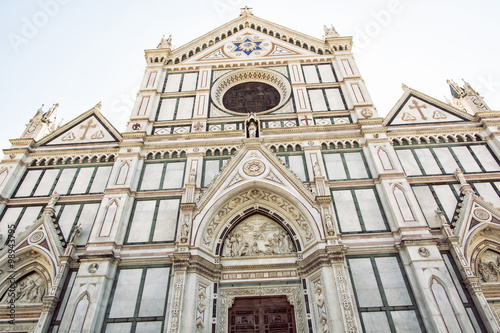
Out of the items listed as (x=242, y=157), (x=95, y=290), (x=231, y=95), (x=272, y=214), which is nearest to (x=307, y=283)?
(x=272, y=214)

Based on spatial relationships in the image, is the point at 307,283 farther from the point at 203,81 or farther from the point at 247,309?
the point at 203,81

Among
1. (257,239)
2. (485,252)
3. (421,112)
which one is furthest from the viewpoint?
(421,112)

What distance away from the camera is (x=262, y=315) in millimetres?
11078

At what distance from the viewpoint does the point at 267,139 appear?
50.4ft

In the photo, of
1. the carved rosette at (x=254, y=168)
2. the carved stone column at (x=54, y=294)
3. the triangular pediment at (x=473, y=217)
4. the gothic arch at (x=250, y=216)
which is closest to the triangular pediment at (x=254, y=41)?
the carved rosette at (x=254, y=168)

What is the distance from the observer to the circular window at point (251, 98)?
59.0ft

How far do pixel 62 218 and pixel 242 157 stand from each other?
23.3ft

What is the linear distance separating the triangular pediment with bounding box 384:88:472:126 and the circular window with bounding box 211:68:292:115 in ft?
16.8

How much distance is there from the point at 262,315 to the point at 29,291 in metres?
7.50

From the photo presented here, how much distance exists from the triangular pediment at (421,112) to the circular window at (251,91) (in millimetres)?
5132

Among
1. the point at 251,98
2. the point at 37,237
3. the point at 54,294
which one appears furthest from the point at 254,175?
the point at 37,237

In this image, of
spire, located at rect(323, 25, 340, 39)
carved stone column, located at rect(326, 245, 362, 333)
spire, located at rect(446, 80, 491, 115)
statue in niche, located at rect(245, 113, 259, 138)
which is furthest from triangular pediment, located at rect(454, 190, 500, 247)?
spire, located at rect(323, 25, 340, 39)

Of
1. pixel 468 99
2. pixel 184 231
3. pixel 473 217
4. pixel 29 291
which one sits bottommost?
pixel 29 291

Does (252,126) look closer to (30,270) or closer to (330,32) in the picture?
(330,32)
